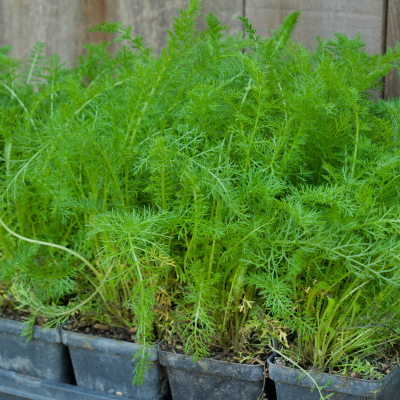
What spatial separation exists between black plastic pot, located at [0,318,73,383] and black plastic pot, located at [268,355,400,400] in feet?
1.46

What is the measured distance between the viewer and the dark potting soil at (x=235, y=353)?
0.80m

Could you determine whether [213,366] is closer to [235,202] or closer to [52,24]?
[235,202]

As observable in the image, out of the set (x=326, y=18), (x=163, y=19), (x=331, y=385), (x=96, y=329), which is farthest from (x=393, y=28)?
(x=96, y=329)

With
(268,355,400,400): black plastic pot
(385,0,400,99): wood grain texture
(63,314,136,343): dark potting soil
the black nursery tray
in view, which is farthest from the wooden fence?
the black nursery tray

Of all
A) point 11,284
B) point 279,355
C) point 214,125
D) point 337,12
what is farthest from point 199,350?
point 337,12

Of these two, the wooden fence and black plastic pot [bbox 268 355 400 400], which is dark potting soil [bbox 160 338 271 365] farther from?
the wooden fence

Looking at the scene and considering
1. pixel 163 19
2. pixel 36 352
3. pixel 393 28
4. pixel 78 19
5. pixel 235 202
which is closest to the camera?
pixel 235 202

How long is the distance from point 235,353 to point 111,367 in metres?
0.25

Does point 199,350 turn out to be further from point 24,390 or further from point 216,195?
point 24,390

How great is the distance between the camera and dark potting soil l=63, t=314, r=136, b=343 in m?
0.92

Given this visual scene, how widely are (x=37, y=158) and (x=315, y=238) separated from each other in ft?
1.67

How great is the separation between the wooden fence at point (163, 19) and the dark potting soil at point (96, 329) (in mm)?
794

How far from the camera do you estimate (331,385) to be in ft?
2.40

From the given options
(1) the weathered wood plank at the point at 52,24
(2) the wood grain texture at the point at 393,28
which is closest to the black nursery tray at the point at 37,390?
(2) the wood grain texture at the point at 393,28
